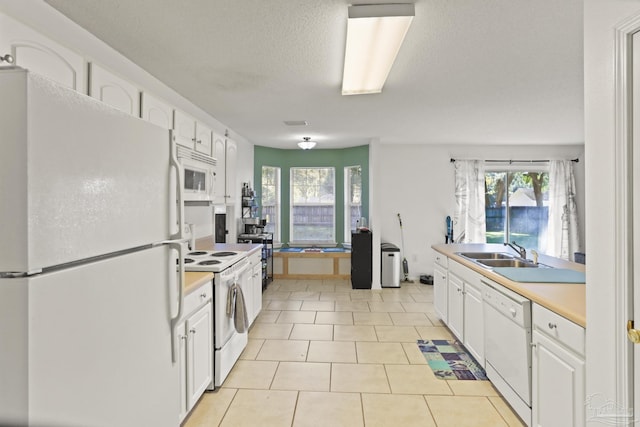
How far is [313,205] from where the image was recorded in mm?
6617

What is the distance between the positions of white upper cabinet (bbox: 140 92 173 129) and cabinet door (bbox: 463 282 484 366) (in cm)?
265

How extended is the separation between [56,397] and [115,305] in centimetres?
27

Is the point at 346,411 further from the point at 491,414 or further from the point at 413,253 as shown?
the point at 413,253

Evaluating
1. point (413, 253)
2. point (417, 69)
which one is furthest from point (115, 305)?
point (413, 253)

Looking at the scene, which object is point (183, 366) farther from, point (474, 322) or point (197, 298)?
point (474, 322)

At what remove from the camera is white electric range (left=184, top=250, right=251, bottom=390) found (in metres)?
2.47

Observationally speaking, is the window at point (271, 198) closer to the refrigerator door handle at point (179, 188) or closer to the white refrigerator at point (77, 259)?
the refrigerator door handle at point (179, 188)

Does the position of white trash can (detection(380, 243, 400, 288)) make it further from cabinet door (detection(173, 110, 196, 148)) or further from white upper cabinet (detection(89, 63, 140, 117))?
white upper cabinet (detection(89, 63, 140, 117))

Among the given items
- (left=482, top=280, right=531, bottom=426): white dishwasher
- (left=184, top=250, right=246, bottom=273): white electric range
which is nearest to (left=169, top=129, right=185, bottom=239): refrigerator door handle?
(left=184, top=250, right=246, bottom=273): white electric range

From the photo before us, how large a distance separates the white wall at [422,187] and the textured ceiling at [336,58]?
168cm

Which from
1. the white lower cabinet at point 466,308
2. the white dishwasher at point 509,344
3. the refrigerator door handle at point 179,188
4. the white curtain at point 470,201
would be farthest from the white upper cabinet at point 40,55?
the white curtain at point 470,201

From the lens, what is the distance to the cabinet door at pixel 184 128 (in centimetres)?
252

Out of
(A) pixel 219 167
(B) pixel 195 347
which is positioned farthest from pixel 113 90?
(A) pixel 219 167

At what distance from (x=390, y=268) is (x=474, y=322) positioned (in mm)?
2768
